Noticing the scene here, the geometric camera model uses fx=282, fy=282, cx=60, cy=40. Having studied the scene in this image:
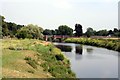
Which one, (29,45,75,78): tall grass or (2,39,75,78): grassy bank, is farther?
Result: (29,45,75,78): tall grass

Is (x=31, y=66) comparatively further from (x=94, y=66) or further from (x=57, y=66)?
(x=94, y=66)

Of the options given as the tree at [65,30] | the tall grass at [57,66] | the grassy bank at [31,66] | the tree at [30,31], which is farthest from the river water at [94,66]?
the tree at [65,30]

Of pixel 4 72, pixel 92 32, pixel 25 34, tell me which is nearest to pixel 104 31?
pixel 92 32

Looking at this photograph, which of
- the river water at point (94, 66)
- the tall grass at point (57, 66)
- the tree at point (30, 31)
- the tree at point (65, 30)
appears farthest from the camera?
the tree at point (65, 30)

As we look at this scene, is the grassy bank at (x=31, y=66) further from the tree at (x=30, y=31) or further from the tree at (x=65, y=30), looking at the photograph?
the tree at (x=65, y=30)

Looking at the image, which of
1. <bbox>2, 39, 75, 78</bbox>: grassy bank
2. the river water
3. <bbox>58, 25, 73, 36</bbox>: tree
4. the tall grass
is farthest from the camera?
<bbox>58, 25, 73, 36</bbox>: tree

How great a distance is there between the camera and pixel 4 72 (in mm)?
17203

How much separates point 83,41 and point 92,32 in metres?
61.8

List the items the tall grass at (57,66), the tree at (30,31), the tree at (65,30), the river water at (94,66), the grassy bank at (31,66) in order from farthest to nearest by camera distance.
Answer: the tree at (65,30) → the tree at (30,31) → the river water at (94,66) → the tall grass at (57,66) → the grassy bank at (31,66)

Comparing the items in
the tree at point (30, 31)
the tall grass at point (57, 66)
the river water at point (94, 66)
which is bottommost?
the river water at point (94, 66)

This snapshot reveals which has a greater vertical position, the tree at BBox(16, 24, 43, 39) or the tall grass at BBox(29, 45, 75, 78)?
the tree at BBox(16, 24, 43, 39)

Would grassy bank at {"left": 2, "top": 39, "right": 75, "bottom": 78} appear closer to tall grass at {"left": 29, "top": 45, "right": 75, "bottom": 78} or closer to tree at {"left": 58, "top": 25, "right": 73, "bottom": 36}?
tall grass at {"left": 29, "top": 45, "right": 75, "bottom": 78}

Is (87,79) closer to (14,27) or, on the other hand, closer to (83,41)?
(83,41)

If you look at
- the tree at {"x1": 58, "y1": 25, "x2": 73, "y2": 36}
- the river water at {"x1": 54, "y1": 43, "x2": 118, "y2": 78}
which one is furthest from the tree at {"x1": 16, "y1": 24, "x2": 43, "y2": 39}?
the tree at {"x1": 58, "y1": 25, "x2": 73, "y2": 36}
